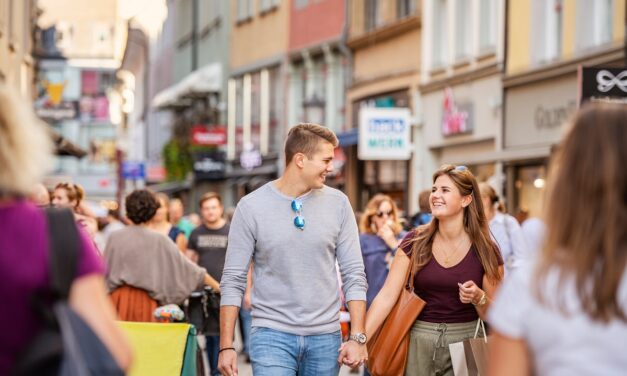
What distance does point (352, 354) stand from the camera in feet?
23.2

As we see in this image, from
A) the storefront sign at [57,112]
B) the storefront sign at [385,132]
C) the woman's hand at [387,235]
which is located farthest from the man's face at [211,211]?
the storefront sign at [57,112]

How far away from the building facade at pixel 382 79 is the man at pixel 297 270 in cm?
1899

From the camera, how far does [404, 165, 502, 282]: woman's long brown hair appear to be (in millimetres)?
7445

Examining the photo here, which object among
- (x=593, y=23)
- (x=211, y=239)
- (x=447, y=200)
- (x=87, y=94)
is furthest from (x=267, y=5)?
(x=87, y=94)

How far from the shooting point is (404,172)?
30.4 m

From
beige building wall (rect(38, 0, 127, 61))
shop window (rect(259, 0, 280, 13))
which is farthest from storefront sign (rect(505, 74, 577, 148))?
beige building wall (rect(38, 0, 127, 61))

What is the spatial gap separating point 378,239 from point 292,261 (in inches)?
217

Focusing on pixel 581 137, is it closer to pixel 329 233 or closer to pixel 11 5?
pixel 329 233

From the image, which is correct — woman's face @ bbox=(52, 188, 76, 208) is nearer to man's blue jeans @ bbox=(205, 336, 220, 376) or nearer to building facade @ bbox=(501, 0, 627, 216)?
man's blue jeans @ bbox=(205, 336, 220, 376)

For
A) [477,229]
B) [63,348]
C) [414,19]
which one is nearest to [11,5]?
[414,19]

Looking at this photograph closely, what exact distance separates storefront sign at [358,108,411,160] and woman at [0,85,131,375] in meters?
22.3

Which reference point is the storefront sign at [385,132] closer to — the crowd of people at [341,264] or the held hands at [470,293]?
the crowd of people at [341,264]

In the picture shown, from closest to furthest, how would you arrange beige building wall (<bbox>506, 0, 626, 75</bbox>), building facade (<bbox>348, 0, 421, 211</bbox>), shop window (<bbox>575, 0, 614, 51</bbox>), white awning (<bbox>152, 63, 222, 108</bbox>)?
beige building wall (<bbox>506, 0, 626, 75</bbox>) < shop window (<bbox>575, 0, 614, 51</bbox>) < building facade (<bbox>348, 0, 421, 211</bbox>) < white awning (<bbox>152, 63, 222, 108</bbox>)

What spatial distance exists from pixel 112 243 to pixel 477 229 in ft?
11.8
